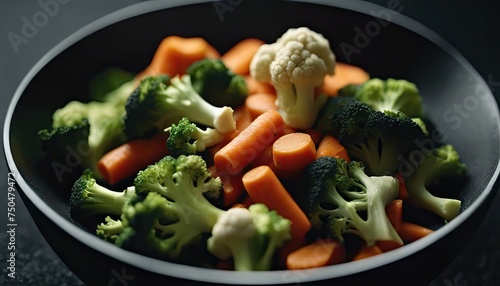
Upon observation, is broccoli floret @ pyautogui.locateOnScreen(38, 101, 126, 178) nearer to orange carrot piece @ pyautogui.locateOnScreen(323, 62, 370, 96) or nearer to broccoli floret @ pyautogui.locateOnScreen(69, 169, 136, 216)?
broccoli floret @ pyautogui.locateOnScreen(69, 169, 136, 216)

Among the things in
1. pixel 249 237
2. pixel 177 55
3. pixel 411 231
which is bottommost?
pixel 411 231

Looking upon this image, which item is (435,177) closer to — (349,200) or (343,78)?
(349,200)

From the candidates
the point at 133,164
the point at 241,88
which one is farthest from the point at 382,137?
the point at 133,164

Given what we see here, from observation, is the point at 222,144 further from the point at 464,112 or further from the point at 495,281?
the point at 495,281

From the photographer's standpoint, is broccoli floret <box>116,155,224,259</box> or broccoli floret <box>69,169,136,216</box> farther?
broccoli floret <box>69,169,136,216</box>

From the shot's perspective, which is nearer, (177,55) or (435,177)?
(435,177)

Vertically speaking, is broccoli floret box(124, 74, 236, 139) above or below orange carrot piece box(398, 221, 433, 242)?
above

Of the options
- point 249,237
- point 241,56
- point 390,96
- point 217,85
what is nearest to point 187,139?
point 217,85

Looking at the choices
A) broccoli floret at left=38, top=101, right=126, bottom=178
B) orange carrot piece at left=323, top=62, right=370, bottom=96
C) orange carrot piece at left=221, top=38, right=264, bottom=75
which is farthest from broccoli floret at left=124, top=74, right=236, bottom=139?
orange carrot piece at left=323, top=62, right=370, bottom=96
